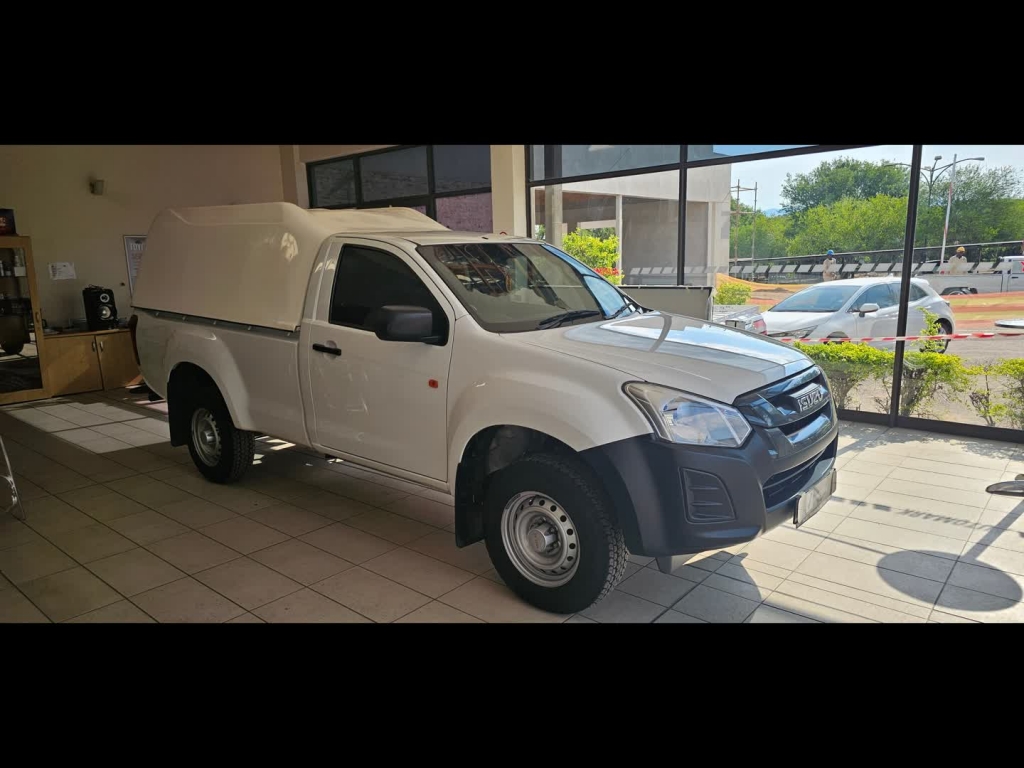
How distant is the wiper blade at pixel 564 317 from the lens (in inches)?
139

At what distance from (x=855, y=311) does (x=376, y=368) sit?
4.75 metres

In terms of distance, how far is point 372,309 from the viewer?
390 cm

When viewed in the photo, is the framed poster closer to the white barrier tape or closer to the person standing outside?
the white barrier tape

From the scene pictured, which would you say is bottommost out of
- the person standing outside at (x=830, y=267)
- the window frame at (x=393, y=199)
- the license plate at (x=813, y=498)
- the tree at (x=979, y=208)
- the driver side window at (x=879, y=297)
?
the license plate at (x=813, y=498)

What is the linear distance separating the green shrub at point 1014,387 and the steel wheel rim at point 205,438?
242 inches

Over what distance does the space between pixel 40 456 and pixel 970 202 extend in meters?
8.04

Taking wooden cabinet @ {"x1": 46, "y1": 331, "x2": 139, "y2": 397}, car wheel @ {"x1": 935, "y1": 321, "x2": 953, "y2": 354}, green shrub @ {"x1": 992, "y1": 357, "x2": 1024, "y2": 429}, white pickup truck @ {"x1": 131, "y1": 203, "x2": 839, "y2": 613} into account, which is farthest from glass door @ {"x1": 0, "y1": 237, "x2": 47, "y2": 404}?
green shrub @ {"x1": 992, "y1": 357, "x2": 1024, "y2": 429}

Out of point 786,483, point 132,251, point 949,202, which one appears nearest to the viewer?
point 786,483

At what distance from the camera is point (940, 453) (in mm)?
5465

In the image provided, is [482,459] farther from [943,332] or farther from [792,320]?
[943,332]

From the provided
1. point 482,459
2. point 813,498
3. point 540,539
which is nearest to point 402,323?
point 482,459

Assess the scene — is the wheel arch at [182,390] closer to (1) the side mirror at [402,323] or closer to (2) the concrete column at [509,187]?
(1) the side mirror at [402,323]

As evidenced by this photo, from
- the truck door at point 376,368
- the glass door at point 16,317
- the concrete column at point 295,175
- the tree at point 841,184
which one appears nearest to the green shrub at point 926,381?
the tree at point 841,184
